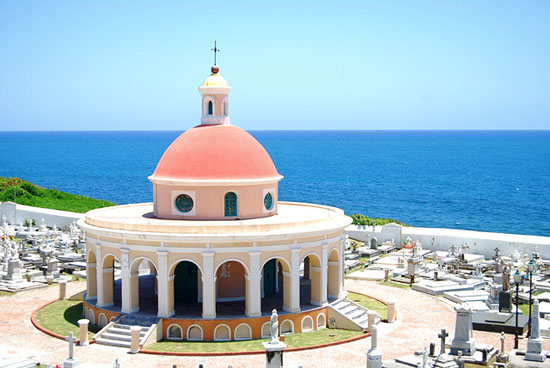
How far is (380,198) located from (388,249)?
75320mm

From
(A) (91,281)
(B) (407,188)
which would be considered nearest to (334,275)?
(A) (91,281)

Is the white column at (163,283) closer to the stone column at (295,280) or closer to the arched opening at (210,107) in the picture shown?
the stone column at (295,280)

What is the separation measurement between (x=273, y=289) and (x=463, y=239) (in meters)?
17.8

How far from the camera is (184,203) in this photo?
3234cm

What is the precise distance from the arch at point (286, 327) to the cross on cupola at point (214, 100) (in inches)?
401

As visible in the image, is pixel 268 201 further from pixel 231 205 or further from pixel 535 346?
pixel 535 346

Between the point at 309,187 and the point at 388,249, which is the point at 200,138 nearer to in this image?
the point at 388,249

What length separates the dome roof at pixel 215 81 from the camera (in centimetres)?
3488

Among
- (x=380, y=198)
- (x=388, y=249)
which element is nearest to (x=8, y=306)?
(x=388, y=249)

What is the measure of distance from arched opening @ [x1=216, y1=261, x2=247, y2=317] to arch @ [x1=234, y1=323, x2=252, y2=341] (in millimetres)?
2592

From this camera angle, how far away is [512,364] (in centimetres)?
2591

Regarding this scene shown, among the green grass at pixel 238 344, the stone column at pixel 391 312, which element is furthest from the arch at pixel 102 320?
the stone column at pixel 391 312

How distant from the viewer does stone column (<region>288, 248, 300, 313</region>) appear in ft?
100

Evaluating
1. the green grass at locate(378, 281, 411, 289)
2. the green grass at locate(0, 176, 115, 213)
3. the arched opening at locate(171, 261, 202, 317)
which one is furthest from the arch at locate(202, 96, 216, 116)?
the green grass at locate(0, 176, 115, 213)
